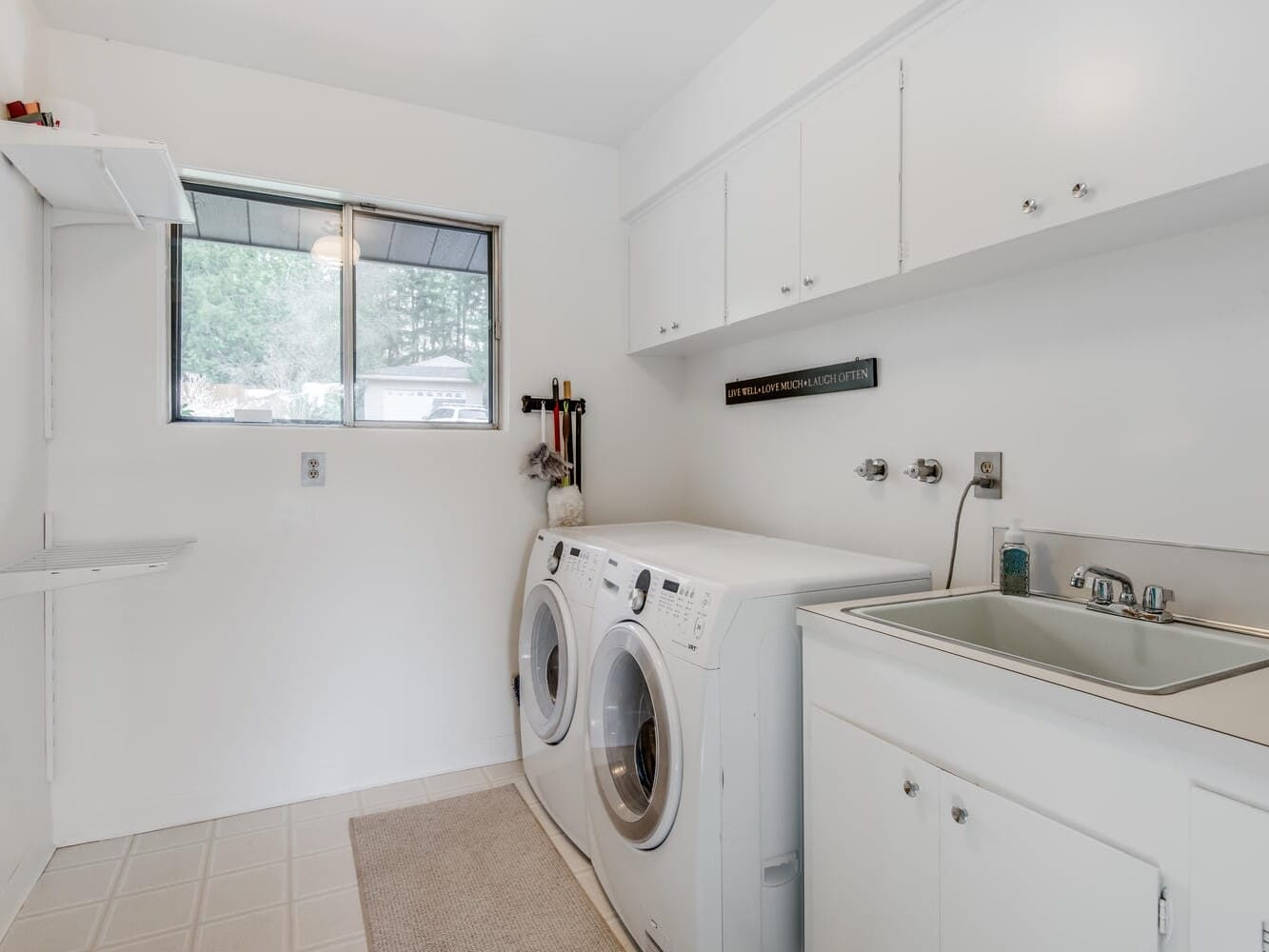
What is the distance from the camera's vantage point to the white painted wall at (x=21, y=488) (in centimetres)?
173

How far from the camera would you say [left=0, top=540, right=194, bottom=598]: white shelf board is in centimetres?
157

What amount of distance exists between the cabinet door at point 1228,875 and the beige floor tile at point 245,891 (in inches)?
81.7

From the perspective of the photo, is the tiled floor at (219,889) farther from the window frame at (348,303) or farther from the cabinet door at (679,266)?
the cabinet door at (679,266)

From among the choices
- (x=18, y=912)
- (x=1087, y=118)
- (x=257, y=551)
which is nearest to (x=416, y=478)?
(x=257, y=551)

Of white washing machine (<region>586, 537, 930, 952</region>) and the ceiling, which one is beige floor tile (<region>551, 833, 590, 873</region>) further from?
the ceiling

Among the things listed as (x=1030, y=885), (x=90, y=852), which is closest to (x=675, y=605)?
(x=1030, y=885)

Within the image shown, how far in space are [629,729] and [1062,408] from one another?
135cm

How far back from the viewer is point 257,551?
2.32 metres

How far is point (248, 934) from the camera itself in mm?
1714

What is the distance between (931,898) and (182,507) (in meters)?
2.38

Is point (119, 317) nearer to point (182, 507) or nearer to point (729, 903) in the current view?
point (182, 507)

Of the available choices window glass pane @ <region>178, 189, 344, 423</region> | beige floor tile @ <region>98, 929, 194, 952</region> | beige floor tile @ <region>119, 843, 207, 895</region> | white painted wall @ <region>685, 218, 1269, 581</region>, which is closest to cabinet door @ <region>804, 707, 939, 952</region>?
white painted wall @ <region>685, 218, 1269, 581</region>

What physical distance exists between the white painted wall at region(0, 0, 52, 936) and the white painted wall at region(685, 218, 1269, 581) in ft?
7.63

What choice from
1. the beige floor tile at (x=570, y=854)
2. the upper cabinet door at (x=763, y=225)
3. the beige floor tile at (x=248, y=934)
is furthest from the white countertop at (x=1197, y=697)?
the beige floor tile at (x=248, y=934)
